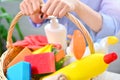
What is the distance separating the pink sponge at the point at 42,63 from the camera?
0.53m

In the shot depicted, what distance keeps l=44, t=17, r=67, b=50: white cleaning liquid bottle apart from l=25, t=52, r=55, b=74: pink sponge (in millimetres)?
98

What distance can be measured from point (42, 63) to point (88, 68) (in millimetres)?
104

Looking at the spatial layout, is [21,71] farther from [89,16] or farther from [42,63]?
[89,16]

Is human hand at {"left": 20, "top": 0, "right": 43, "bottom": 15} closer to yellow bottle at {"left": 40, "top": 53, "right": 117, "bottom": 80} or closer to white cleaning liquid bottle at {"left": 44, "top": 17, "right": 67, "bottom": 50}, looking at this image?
white cleaning liquid bottle at {"left": 44, "top": 17, "right": 67, "bottom": 50}

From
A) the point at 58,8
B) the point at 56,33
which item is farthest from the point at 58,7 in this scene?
the point at 56,33

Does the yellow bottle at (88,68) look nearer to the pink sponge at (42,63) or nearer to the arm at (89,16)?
the pink sponge at (42,63)

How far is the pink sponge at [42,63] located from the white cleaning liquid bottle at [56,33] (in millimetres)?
98

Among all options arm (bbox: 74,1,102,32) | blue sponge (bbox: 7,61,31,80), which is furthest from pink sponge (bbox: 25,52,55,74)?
arm (bbox: 74,1,102,32)

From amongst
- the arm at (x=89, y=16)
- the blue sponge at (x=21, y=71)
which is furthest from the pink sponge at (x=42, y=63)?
the arm at (x=89, y=16)

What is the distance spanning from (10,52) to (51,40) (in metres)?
0.11

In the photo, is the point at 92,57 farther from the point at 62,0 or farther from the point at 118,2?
the point at 118,2

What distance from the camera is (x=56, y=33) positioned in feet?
2.07

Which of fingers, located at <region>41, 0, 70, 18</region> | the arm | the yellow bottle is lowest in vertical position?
the yellow bottle

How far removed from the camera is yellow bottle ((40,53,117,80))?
1.62 feet
